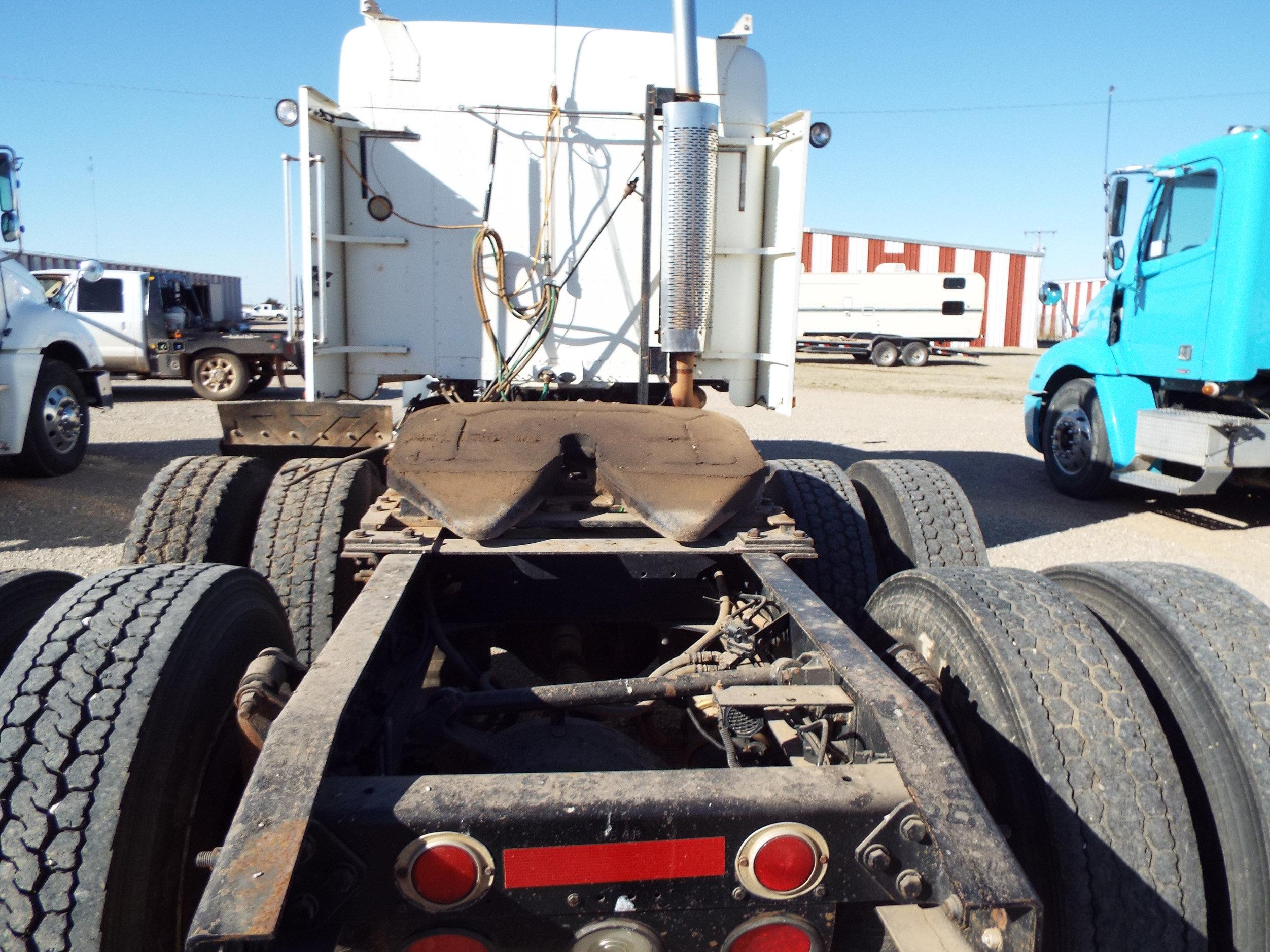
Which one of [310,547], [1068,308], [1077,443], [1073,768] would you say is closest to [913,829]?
[1073,768]

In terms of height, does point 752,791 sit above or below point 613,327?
below

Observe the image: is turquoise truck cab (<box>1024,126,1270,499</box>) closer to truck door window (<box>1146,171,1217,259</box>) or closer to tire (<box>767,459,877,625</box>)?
truck door window (<box>1146,171,1217,259</box>)

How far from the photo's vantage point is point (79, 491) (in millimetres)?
8539

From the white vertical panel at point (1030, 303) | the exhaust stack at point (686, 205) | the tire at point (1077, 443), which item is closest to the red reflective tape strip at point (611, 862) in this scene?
the exhaust stack at point (686, 205)

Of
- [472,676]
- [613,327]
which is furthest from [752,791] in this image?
[613,327]

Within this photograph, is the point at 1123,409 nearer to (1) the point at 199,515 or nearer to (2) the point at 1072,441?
(2) the point at 1072,441

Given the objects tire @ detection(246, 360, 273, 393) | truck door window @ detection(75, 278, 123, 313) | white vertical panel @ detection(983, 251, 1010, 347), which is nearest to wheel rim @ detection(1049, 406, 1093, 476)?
tire @ detection(246, 360, 273, 393)

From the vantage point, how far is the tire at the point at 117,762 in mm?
1706

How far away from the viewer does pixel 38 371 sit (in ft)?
28.4

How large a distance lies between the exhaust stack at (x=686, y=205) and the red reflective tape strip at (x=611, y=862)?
384 centimetres

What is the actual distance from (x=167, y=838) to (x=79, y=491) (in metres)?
7.83

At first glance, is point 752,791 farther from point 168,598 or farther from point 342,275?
point 342,275

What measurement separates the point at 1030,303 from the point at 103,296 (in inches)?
1387

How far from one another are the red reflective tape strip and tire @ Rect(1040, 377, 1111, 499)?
8.03 meters
